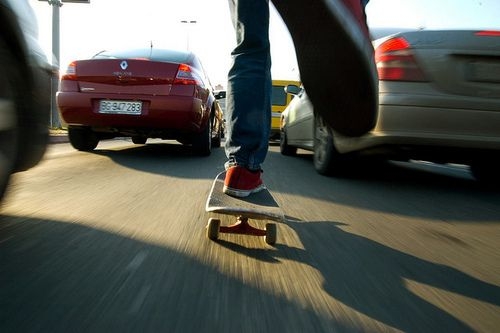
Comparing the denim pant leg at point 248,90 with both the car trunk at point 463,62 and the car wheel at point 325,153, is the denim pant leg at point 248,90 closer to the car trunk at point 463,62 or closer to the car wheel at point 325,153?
the car trunk at point 463,62

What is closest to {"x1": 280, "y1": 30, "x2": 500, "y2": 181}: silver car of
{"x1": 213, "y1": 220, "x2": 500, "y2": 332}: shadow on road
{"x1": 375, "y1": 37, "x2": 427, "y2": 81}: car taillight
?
{"x1": 375, "y1": 37, "x2": 427, "y2": 81}: car taillight

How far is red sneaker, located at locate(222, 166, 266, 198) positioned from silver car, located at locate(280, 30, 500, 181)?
184cm

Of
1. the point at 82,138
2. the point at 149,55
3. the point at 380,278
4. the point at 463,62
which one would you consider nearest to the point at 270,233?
the point at 380,278

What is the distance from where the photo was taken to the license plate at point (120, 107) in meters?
6.03

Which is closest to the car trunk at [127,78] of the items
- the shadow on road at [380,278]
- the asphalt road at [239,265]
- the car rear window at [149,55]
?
the car rear window at [149,55]

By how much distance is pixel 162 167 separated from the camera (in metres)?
5.50

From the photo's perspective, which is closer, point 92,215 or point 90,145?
point 92,215

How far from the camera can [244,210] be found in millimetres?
2189

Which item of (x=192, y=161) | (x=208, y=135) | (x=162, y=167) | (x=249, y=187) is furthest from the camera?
(x=208, y=135)

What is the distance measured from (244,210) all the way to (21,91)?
1.05 m

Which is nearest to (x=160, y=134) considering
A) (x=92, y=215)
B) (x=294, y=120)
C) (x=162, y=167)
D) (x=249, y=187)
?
(x=162, y=167)

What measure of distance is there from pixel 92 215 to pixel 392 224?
168cm

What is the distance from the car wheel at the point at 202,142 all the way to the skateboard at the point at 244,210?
14.0 feet

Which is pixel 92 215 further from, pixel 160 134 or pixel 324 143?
pixel 160 134
